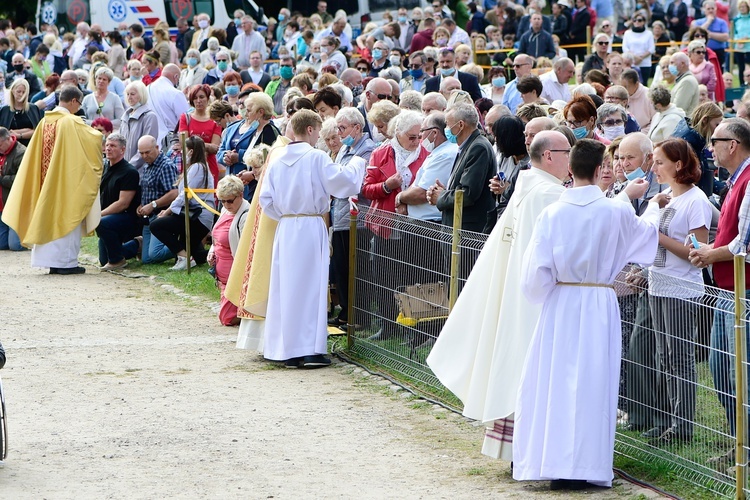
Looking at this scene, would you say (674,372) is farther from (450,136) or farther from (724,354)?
(450,136)

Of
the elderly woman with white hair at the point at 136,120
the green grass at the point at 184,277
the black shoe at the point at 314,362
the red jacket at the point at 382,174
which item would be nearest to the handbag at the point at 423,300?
the black shoe at the point at 314,362

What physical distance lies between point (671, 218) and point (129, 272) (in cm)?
869

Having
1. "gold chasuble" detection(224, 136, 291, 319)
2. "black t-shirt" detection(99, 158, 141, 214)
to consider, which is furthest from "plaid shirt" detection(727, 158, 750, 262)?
"black t-shirt" detection(99, 158, 141, 214)

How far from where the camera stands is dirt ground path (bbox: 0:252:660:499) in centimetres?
679

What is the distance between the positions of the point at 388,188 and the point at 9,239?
7784mm

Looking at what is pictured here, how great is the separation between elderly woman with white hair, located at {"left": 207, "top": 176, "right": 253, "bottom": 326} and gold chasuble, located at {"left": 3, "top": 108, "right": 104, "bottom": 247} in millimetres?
2944

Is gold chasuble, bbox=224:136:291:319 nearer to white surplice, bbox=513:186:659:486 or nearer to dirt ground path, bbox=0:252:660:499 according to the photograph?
dirt ground path, bbox=0:252:660:499

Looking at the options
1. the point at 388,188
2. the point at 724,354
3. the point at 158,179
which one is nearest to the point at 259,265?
the point at 388,188

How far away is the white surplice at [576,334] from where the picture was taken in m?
6.37

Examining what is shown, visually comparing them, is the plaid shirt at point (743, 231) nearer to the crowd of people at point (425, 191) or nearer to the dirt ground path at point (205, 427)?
the crowd of people at point (425, 191)

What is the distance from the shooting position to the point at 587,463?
20.9 feet

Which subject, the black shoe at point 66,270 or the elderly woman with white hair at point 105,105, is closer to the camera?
the black shoe at point 66,270

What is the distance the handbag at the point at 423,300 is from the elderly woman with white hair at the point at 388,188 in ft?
0.63

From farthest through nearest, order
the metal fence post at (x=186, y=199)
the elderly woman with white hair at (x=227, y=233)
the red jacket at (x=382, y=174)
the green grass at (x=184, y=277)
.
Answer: the metal fence post at (x=186, y=199) < the green grass at (x=184, y=277) < the elderly woman with white hair at (x=227, y=233) < the red jacket at (x=382, y=174)
